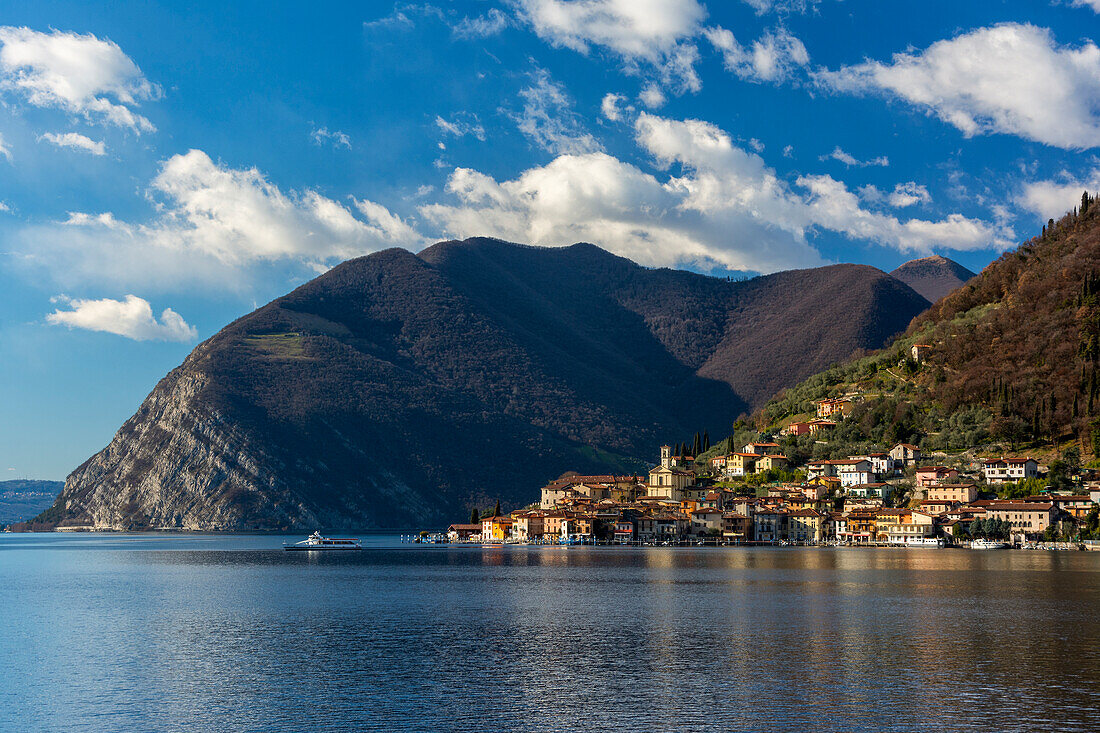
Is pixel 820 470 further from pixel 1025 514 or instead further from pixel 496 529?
pixel 496 529

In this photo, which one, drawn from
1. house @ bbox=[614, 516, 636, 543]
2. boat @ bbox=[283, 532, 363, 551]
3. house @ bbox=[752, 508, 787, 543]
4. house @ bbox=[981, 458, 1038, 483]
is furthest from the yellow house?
boat @ bbox=[283, 532, 363, 551]

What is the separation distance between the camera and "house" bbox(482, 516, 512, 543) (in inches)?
7485

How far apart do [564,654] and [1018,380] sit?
141 m

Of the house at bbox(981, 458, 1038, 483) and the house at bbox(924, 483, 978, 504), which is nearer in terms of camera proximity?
the house at bbox(981, 458, 1038, 483)

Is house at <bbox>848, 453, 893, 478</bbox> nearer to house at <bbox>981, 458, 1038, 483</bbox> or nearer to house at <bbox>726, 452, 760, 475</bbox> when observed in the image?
house at <bbox>981, 458, 1038, 483</bbox>

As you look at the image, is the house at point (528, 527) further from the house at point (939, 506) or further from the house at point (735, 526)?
the house at point (939, 506)

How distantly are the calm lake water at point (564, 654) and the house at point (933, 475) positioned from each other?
66.2 metres

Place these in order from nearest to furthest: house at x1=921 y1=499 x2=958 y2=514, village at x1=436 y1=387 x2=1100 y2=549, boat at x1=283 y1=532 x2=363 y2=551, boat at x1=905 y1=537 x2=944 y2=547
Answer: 1. village at x1=436 y1=387 x2=1100 y2=549
2. boat at x1=905 y1=537 x2=944 y2=547
3. house at x1=921 y1=499 x2=958 y2=514
4. boat at x1=283 y1=532 x2=363 y2=551

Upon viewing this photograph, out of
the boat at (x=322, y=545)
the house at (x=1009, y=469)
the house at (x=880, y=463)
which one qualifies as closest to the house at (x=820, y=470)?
the house at (x=880, y=463)

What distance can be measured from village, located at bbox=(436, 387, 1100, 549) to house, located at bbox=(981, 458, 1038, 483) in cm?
14

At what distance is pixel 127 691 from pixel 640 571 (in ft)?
215

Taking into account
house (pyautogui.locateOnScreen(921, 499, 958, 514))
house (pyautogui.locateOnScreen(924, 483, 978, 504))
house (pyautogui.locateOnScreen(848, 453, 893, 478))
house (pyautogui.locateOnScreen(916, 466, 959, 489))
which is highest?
house (pyautogui.locateOnScreen(848, 453, 893, 478))

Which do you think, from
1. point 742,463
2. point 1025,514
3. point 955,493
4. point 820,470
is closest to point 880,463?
point 820,470

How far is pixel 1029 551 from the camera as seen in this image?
438 feet
